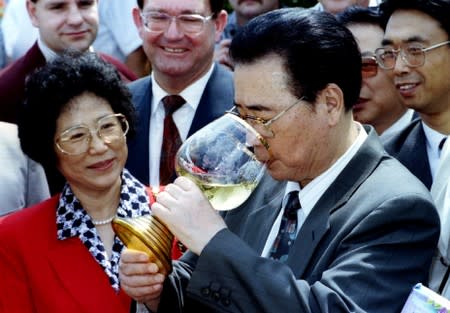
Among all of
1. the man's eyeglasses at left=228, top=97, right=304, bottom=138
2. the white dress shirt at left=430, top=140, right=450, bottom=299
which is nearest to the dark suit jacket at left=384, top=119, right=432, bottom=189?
the white dress shirt at left=430, top=140, right=450, bottom=299

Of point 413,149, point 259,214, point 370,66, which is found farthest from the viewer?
point 370,66


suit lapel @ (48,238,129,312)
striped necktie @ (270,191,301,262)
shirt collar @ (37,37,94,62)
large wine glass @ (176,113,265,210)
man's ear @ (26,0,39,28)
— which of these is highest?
large wine glass @ (176,113,265,210)

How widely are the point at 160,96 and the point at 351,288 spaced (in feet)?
9.29

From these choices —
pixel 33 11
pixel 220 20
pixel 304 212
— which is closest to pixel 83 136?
pixel 220 20

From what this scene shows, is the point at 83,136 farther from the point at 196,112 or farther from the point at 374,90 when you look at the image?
the point at 374,90

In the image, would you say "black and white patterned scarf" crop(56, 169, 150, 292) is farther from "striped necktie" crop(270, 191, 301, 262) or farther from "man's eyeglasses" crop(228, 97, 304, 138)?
"man's eyeglasses" crop(228, 97, 304, 138)

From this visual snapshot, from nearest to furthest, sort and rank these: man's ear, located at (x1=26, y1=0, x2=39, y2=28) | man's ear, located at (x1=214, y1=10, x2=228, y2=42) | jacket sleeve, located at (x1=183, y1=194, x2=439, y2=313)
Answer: jacket sleeve, located at (x1=183, y1=194, x2=439, y2=313) → man's ear, located at (x1=214, y1=10, x2=228, y2=42) → man's ear, located at (x1=26, y1=0, x2=39, y2=28)

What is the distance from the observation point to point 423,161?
4.50 metres

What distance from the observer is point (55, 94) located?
4.68 metres

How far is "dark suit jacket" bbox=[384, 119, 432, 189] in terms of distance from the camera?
177 inches

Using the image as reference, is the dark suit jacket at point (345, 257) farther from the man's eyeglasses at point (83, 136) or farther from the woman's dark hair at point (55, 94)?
the woman's dark hair at point (55, 94)

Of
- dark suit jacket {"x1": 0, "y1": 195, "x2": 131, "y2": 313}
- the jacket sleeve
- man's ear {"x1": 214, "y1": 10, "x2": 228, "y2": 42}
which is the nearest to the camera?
the jacket sleeve

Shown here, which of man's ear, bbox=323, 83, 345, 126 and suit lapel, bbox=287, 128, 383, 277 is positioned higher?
man's ear, bbox=323, 83, 345, 126

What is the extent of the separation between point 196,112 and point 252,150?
2.31m
